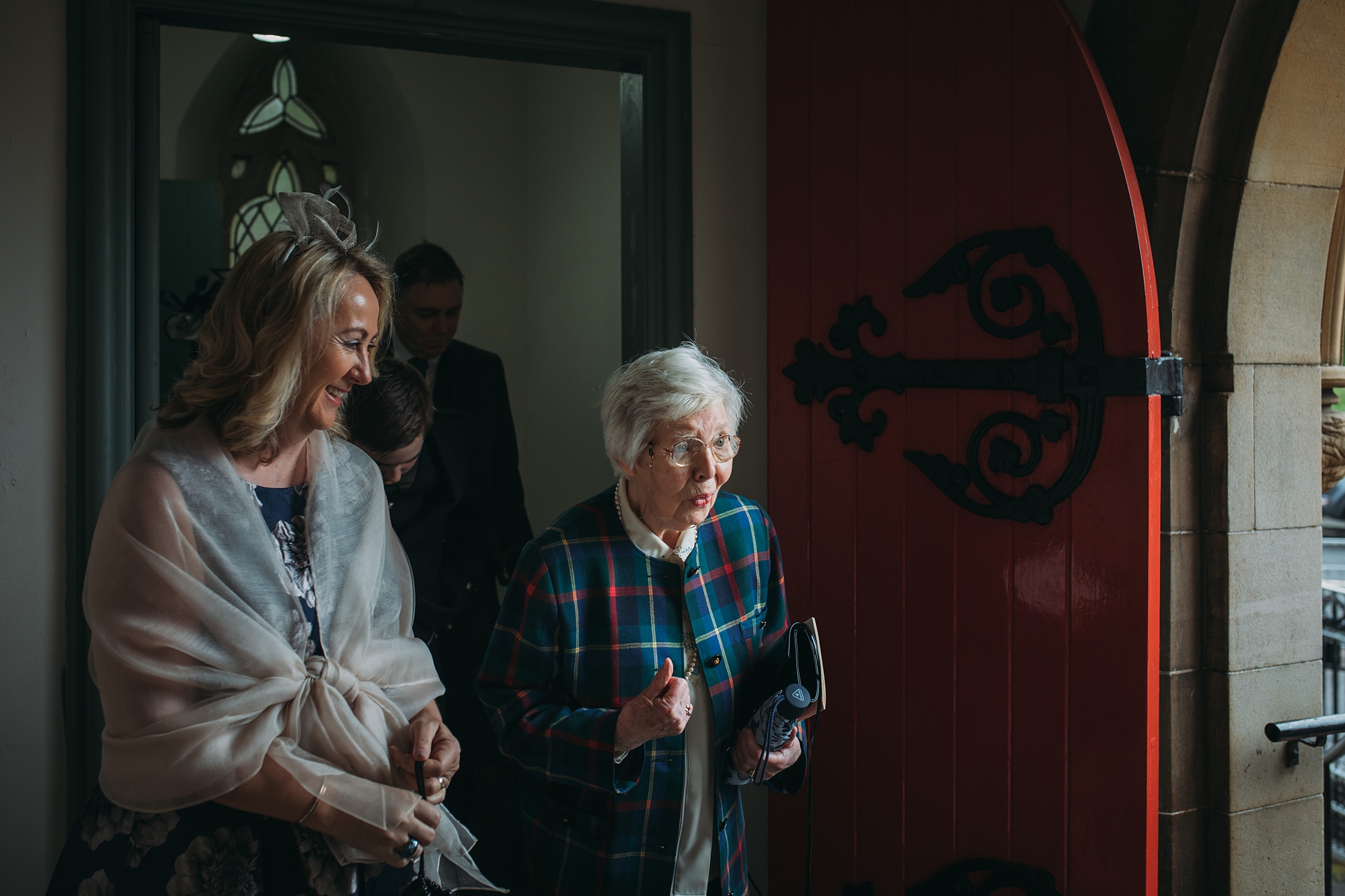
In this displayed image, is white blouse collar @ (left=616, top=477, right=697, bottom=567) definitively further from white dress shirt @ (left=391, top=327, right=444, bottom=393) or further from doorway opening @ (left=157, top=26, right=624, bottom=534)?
doorway opening @ (left=157, top=26, right=624, bottom=534)

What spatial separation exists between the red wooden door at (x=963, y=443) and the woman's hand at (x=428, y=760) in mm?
945

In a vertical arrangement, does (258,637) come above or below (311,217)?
below

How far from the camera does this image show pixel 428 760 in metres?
1.38

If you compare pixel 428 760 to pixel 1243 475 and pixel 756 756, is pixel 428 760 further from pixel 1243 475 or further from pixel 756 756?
pixel 1243 475

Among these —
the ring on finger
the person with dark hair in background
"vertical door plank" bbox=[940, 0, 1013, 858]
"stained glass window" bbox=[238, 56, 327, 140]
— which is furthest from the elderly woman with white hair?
"stained glass window" bbox=[238, 56, 327, 140]

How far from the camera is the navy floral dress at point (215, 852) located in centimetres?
126

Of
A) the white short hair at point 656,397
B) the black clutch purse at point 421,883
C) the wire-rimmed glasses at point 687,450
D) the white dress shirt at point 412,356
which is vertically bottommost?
the black clutch purse at point 421,883

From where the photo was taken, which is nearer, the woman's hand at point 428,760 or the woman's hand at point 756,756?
the woman's hand at point 428,760

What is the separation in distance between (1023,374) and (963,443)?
18cm

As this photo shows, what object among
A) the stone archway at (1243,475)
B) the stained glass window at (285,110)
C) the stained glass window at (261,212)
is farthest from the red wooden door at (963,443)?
the stained glass window at (261,212)

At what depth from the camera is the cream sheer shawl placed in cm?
121

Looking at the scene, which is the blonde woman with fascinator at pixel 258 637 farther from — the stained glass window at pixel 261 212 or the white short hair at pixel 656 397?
the stained glass window at pixel 261 212

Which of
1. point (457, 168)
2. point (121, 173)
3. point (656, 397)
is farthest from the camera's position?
point (457, 168)

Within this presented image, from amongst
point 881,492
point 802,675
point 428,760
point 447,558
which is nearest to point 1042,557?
point 881,492
